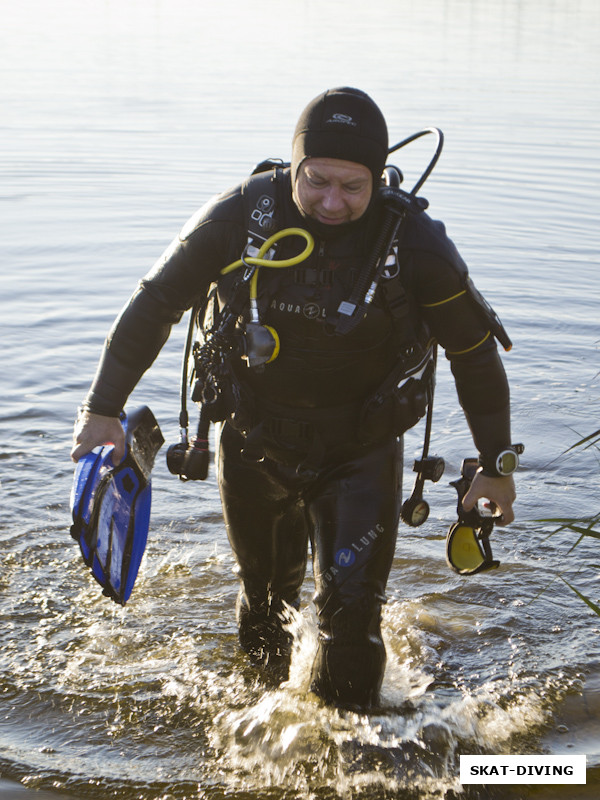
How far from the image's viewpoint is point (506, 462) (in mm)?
3564

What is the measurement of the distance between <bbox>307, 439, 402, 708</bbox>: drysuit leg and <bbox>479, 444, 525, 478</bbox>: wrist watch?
1.07ft

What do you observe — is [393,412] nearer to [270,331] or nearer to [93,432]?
[270,331]

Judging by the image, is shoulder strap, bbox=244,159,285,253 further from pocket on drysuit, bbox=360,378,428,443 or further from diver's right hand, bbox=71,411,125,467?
diver's right hand, bbox=71,411,125,467

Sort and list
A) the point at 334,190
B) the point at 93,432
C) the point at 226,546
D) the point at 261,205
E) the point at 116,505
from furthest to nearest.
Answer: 1. the point at 226,546
2. the point at 116,505
3. the point at 93,432
4. the point at 261,205
5. the point at 334,190

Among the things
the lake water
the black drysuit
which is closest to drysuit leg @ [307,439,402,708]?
the black drysuit

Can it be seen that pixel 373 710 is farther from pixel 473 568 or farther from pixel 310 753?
pixel 473 568

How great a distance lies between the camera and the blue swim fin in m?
3.56

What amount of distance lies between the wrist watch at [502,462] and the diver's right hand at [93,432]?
1.23 meters

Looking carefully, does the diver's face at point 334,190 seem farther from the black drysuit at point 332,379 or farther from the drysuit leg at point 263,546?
the drysuit leg at point 263,546

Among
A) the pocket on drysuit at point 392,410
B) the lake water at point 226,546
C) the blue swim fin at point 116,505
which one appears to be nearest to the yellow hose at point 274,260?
the pocket on drysuit at point 392,410

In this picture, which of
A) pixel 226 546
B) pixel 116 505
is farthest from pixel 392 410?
pixel 226 546

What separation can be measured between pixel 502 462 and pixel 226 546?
2.13 meters

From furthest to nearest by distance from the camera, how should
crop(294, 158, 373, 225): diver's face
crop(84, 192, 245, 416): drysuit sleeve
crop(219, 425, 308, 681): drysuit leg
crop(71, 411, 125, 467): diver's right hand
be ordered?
crop(219, 425, 308, 681): drysuit leg < crop(71, 411, 125, 467): diver's right hand < crop(84, 192, 245, 416): drysuit sleeve < crop(294, 158, 373, 225): diver's face

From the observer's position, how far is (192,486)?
6.09 metres
